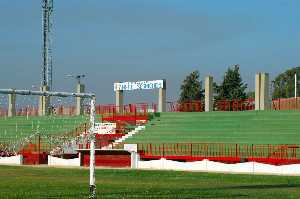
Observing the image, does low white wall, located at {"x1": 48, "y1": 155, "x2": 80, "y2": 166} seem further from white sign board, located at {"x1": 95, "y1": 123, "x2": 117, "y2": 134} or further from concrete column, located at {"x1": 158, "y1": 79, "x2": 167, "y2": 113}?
concrete column, located at {"x1": 158, "y1": 79, "x2": 167, "y2": 113}

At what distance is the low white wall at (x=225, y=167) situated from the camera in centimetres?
3366

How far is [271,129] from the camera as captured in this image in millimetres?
43656

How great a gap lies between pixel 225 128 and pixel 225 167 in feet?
34.2

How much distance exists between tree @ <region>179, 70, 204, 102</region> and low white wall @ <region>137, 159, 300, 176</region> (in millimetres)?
44469

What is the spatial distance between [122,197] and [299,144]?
23.6 m

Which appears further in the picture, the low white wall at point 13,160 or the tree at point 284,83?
the tree at point 284,83

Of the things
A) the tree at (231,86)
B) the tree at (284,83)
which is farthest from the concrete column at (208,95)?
the tree at (284,83)

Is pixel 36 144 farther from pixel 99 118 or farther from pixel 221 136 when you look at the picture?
pixel 221 136

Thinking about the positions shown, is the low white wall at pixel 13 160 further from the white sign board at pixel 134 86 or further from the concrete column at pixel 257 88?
the concrete column at pixel 257 88

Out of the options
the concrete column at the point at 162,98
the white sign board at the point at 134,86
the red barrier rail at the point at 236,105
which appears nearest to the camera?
the red barrier rail at the point at 236,105

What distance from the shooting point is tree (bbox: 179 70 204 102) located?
277 feet

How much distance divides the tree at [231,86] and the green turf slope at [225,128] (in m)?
27.5

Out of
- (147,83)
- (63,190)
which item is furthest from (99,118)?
(63,190)

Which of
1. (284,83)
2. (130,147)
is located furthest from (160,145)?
(284,83)
